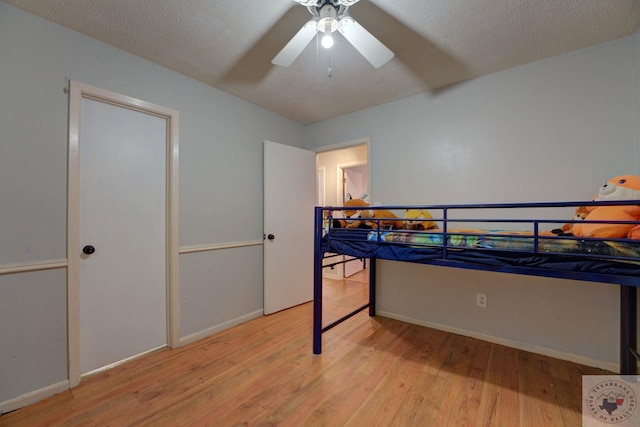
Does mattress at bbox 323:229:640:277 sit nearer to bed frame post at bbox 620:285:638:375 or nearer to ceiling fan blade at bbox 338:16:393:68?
bed frame post at bbox 620:285:638:375

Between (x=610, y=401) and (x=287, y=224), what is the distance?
9.00 ft

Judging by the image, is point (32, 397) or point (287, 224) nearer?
point (32, 397)

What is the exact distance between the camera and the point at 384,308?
2.78 m

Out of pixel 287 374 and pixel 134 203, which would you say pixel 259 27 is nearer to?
pixel 134 203

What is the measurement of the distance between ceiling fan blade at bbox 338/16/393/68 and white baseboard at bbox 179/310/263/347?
8.16ft

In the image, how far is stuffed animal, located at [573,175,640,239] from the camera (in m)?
1.18

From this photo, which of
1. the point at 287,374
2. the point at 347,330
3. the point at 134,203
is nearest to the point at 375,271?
the point at 347,330

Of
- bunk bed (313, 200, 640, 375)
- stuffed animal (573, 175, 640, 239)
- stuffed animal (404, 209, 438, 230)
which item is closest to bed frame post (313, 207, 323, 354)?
bunk bed (313, 200, 640, 375)

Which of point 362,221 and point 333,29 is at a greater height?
point 333,29

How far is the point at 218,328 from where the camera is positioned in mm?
2410

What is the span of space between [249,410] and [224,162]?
1.98 metres

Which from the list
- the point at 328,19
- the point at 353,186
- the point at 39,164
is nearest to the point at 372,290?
the point at 328,19

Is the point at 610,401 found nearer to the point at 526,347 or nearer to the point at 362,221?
the point at 526,347

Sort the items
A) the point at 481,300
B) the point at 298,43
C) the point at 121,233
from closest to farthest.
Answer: the point at 298,43
the point at 121,233
the point at 481,300
